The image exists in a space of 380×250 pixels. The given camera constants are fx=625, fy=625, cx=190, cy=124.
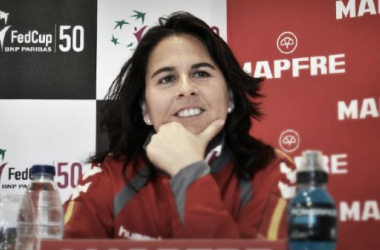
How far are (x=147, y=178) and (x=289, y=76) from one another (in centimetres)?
111

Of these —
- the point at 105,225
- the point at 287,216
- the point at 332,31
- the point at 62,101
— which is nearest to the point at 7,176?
the point at 62,101

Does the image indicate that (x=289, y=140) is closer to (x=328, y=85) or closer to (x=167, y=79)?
(x=328, y=85)

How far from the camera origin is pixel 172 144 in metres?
1.35

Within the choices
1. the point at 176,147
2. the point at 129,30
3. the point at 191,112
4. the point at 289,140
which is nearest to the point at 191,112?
the point at 191,112

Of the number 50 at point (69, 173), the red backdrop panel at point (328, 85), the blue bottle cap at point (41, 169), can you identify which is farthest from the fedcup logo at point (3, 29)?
the blue bottle cap at point (41, 169)

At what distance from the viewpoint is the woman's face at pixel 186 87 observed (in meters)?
1.54

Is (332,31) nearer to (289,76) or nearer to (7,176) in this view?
(289,76)

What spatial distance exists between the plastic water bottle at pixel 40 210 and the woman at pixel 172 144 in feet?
0.33

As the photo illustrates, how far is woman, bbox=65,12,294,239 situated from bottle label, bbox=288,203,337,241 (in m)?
0.34

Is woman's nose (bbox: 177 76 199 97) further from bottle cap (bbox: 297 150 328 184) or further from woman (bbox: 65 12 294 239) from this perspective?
bottle cap (bbox: 297 150 328 184)

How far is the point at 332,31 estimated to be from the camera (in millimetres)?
2424

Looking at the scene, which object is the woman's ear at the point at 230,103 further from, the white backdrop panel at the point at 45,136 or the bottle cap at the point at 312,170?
the white backdrop panel at the point at 45,136

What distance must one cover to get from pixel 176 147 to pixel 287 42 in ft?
4.19

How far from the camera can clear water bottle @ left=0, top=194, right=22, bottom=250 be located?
128cm
